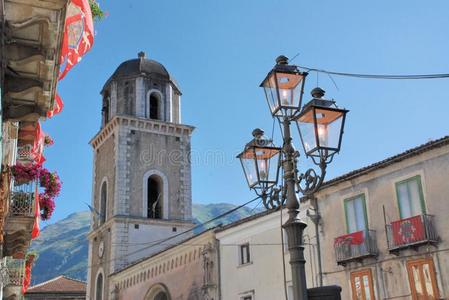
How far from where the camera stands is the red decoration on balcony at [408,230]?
57.5 ft

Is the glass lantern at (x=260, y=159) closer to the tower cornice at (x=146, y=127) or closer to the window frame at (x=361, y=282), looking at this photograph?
the window frame at (x=361, y=282)

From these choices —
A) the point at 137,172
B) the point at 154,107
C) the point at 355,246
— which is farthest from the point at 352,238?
the point at 154,107

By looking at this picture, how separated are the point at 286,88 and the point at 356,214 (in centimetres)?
1201

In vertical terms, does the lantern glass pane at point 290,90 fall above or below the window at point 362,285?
above

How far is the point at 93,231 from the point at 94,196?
2904 millimetres

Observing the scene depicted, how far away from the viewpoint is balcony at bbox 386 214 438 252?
56.9 ft

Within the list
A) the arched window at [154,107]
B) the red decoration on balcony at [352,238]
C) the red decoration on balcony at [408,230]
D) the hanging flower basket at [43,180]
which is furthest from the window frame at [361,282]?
the arched window at [154,107]

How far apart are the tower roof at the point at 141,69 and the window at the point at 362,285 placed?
2644 cm

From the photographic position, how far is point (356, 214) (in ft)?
66.1

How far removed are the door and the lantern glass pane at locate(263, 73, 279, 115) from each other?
10314 millimetres

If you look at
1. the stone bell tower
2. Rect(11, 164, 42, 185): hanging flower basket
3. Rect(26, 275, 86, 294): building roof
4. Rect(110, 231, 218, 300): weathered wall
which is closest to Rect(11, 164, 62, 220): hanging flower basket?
Rect(11, 164, 42, 185): hanging flower basket

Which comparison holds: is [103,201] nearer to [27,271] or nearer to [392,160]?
[27,271]

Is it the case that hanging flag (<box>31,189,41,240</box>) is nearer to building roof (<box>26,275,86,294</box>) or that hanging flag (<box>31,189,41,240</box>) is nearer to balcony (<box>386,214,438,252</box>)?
balcony (<box>386,214,438,252</box>)

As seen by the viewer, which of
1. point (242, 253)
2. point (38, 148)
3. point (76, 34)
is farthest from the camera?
point (242, 253)
